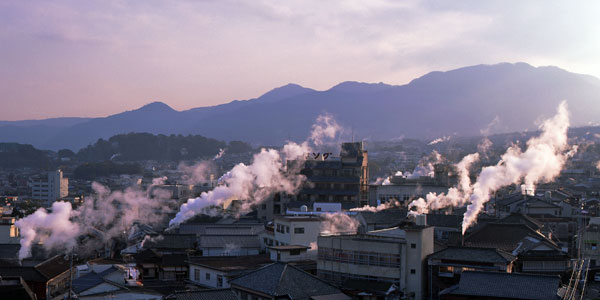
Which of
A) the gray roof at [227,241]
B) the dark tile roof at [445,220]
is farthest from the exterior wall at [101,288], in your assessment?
the dark tile roof at [445,220]

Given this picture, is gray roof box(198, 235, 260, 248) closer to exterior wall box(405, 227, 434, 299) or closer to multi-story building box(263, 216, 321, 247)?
multi-story building box(263, 216, 321, 247)

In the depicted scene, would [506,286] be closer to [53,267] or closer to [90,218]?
[53,267]

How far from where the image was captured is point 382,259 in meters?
31.1

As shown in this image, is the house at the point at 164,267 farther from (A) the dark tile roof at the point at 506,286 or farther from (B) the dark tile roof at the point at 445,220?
(B) the dark tile roof at the point at 445,220

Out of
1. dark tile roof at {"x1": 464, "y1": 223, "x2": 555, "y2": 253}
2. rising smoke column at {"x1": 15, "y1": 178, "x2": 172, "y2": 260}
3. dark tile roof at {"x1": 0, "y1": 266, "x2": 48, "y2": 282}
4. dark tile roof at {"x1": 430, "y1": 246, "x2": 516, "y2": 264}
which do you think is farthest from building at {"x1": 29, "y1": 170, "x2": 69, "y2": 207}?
dark tile roof at {"x1": 430, "y1": 246, "x2": 516, "y2": 264}

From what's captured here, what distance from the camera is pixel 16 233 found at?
4334cm

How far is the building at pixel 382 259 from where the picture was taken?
30578mm

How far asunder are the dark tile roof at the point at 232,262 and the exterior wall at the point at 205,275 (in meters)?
0.24

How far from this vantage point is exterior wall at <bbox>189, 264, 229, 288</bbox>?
3242 centimetres

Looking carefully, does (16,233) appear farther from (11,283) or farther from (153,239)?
(11,283)

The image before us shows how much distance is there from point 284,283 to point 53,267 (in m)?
14.0

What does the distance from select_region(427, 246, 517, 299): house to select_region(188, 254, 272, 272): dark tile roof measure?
8.86 meters

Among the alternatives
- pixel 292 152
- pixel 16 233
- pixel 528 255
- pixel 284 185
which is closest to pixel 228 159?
pixel 292 152

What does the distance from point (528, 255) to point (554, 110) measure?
169992 millimetres
